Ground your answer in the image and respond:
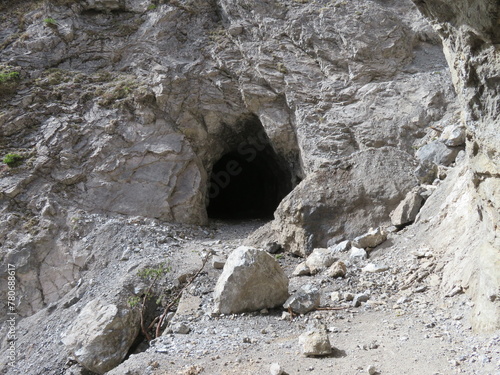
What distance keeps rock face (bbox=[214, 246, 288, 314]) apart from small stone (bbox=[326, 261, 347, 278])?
1074 mm

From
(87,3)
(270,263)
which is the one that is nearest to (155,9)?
(87,3)

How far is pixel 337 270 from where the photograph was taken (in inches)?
271

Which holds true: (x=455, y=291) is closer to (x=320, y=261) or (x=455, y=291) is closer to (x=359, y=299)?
(x=359, y=299)

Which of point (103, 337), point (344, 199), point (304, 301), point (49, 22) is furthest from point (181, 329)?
point (49, 22)

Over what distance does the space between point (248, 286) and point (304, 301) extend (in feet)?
3.05

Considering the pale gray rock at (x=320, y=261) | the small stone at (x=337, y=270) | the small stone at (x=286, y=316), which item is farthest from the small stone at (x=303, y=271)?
the small stone at (x=286, y=316)

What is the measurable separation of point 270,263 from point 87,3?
13.3 metres

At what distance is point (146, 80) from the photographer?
13.3m

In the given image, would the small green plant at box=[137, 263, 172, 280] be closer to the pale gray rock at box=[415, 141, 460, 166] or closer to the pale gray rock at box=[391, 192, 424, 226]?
the pale gray rock at box=[391, 192, 424, 226]

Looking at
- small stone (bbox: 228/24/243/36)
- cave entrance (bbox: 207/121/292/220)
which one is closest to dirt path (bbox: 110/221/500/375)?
cave entrance (bbox: 207/121/292/220)

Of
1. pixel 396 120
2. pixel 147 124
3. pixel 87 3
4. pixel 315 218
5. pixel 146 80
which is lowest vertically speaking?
pixel 315 218

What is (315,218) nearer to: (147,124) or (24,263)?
(147,124)

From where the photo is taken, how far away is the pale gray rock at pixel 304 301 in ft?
20.0

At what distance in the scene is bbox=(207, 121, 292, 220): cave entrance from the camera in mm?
15477
